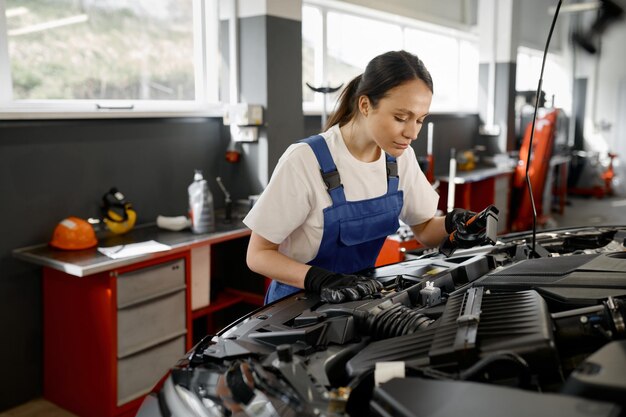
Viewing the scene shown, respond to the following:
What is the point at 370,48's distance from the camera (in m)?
5.55

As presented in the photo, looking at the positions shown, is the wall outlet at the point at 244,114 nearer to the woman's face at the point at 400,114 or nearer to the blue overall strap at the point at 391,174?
the blue overall strap at the point at 391,174

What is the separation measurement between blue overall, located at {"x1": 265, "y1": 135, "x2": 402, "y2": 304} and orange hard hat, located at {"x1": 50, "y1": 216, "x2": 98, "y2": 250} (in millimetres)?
1291

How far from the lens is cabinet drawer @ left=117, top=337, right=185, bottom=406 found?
8.69ft

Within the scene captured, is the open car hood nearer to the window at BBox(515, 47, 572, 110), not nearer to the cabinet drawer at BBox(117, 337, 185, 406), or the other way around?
the cabinet drawer at BBox(117, 337, 185, 406)

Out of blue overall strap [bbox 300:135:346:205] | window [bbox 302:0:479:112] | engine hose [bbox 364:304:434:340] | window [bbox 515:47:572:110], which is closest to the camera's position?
engine hose [bbox 364:304:434:340]

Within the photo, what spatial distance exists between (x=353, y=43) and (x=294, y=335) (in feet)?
14.7

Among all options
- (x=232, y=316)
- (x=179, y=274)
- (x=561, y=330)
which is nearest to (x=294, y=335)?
(x=561, y=330)

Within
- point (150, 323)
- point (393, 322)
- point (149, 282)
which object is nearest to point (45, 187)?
point (149, 282)

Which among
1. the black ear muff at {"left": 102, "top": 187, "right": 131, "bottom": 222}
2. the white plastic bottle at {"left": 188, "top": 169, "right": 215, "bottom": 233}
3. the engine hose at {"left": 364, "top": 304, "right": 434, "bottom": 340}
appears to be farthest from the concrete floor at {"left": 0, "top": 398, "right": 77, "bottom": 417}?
the engine hose at {"left": 364, "top": 304, "right": 434, "bottom": 340}

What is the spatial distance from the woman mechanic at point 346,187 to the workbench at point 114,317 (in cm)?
104

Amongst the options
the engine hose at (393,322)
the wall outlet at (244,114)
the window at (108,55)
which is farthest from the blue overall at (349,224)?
the wall outlet at (244,114)

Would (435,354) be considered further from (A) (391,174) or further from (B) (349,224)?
(A) (391,174)

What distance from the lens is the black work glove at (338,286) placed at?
1.31 metres

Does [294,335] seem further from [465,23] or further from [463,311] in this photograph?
[465,23]
